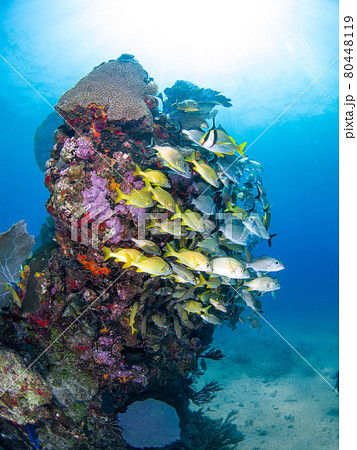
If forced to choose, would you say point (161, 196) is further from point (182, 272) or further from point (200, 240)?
point (200, 240)

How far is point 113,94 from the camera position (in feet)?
17.9

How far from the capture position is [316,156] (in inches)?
2506

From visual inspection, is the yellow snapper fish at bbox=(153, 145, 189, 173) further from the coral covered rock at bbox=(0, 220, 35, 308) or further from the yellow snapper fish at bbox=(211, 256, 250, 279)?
the coral covered rock at bbox=(0, 220, 35, 308)

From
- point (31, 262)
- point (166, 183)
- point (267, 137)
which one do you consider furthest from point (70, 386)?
point (267, 137)

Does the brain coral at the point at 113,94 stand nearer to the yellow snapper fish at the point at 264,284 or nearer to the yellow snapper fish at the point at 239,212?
the yellow snapper fish at the point at 239,212

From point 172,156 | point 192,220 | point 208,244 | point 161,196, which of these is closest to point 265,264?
point 208,244

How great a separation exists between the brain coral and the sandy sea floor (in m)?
9.00

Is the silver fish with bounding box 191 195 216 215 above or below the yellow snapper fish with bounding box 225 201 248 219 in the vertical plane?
below

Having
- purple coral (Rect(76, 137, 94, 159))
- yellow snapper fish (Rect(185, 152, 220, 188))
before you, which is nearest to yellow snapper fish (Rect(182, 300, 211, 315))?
yellow snapper fish (Rect(185, 152, 220, 188))

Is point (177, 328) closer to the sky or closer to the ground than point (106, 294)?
closer to the sky

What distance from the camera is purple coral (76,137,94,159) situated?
4.46 meters

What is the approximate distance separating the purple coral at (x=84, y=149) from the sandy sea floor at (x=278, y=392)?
327 inches

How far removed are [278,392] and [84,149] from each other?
12067 mm

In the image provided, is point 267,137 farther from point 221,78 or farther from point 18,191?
point 18,191
